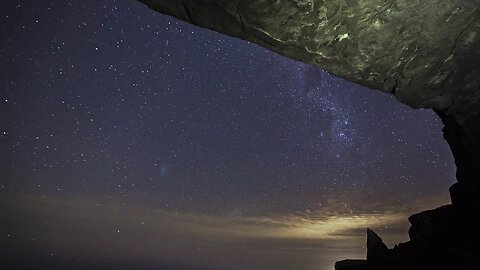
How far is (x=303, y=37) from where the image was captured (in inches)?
159

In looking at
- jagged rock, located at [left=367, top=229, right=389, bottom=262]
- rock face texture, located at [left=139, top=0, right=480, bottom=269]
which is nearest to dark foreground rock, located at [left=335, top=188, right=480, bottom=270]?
jagged rock, located at [left=367, top=229, right=389, bottom=262]

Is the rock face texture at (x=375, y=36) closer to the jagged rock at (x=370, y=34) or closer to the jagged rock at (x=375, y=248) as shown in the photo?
the jagged rock at (x=370, y=34)

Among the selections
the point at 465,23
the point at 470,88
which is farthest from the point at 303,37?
the point at 470,88

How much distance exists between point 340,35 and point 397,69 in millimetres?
1355

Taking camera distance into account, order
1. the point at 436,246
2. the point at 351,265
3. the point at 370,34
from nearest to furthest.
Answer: the point at 370,34
the point at 436,246
the point at 351,265

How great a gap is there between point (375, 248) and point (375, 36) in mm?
9934

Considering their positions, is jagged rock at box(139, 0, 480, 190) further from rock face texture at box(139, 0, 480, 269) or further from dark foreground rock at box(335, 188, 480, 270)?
dark foreground rock at box(335, 188, 480, 270)

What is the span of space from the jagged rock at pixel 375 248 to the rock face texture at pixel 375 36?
23.8 feet

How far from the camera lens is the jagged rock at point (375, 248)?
416 inches

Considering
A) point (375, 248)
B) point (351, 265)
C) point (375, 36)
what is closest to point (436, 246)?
point (375, 248)

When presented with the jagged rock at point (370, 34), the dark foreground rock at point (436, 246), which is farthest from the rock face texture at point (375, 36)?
the dark foreground rock at point (436, 246)

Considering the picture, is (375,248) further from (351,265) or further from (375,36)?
(375,36)

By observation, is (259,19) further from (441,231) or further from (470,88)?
(441,231)

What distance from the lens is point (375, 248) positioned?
11.0 m
